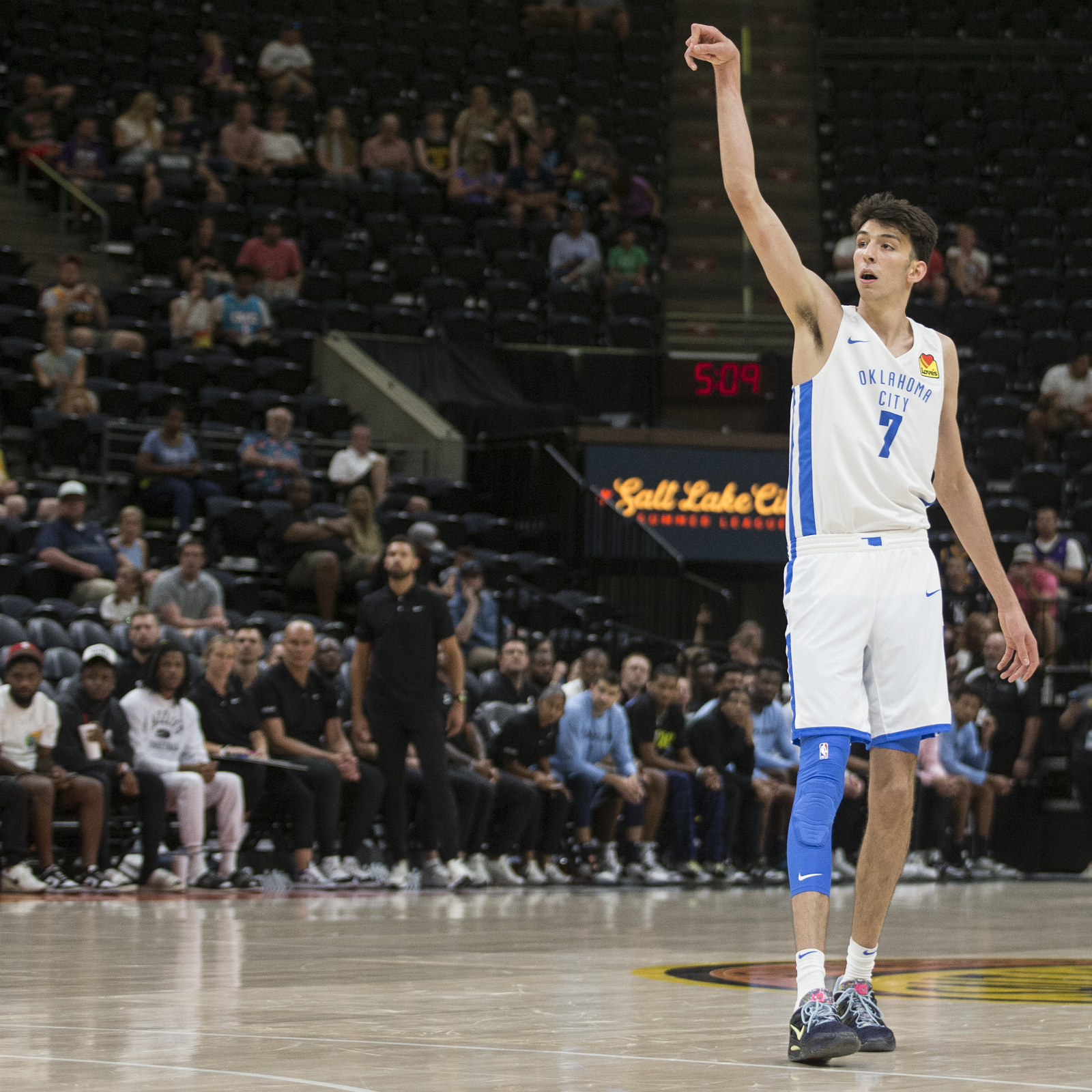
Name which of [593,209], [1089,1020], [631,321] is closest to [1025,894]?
[1089,1020]

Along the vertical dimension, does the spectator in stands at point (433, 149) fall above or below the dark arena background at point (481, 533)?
above

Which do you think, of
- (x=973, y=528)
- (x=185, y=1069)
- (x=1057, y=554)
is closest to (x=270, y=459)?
(x=1057, y=554)

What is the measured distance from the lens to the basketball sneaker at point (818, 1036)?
11.9ft

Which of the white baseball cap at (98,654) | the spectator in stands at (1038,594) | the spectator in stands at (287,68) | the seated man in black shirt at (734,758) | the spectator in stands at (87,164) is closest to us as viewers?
the white baseball cap at (98,654)

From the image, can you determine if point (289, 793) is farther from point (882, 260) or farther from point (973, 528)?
point (882, 260)

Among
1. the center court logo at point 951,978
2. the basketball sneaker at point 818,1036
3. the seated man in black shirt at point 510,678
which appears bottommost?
the center court logo at point 951,978

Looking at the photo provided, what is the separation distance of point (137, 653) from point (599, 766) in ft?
9.97

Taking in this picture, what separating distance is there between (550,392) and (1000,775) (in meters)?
5.78

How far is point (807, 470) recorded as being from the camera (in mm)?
4188

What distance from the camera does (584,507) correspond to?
15.5m

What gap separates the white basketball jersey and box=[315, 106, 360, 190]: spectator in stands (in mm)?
15159

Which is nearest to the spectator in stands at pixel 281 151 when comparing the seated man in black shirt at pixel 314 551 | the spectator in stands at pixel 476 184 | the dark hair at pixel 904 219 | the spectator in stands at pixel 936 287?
the spectator in stands at pixel 476 184

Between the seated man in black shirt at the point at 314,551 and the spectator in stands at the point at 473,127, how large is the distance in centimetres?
689

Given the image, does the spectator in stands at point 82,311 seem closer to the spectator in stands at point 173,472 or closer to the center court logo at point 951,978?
the spectator in stands at point 173,472
